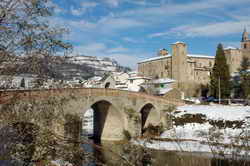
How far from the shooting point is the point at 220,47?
144 feet

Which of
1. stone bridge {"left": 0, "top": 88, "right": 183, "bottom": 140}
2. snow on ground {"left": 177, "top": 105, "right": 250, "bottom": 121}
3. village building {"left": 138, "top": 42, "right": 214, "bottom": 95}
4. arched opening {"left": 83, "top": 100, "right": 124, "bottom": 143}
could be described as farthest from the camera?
village building {"left": 138, "top": 42, "right": 214, "bottom": 95}

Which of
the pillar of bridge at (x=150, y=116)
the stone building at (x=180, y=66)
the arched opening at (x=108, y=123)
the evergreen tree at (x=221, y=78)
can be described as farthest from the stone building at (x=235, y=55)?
the arched opening at (x=108, y=123)

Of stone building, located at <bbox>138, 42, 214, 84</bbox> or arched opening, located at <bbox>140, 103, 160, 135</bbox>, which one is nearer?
arched opening, located at <bbox>140, 103, 160, 135</bbox>

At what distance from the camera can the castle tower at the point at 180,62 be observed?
57.8 m

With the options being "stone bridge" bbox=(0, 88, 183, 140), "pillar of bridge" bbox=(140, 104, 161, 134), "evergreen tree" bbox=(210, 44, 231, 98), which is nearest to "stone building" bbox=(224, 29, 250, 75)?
"evergreen tree" bbox=(210, 44, 231, 98)

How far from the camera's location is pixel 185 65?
191ft

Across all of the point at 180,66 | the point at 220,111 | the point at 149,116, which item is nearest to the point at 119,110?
the point at 149,116

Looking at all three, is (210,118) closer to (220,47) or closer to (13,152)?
(220,47)

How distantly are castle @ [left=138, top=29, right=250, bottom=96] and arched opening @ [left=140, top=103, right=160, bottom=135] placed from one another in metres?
23.8

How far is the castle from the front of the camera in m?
57.9

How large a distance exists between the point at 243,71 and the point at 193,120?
21.1 m

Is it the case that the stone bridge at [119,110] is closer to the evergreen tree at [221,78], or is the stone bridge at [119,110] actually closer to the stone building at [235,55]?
the evergreen tree at [221,78]

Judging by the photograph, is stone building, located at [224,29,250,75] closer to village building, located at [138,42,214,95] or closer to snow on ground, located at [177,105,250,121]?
village building, located at [138,42,214,95]

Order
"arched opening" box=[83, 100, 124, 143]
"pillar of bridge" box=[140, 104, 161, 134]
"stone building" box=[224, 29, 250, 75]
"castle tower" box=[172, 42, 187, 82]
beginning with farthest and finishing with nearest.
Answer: "stone building" box=[224, 29, 250, 75]
"castle tower" box=[172, 42, 187, 82]
"pillar of bridge" box=[140, 104, 161, 134]
"arched opening" box=[83, 100, 124, 143]
